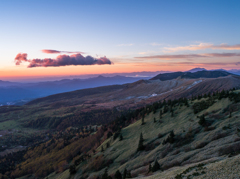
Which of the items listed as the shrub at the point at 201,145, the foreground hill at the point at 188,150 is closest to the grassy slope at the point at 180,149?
the foreground hill at the point at 188,150

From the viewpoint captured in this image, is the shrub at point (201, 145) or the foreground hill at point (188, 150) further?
the shrub at point (201, 145)

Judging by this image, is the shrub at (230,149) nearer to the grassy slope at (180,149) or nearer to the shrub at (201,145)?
the grassy slope at (180,149)

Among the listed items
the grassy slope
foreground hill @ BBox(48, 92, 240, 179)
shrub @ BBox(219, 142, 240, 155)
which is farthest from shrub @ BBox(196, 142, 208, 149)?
shrub @ BBox(219, 142, 240, 155)

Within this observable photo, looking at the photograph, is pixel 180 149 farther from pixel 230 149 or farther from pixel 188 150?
pixel 230 149

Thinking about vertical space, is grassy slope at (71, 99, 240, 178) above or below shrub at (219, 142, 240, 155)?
below

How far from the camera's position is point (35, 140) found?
526ft

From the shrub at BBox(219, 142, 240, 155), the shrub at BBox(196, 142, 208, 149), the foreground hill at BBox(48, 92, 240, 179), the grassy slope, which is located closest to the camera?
the foreground hill at BBox(48, 92, 240, 179)

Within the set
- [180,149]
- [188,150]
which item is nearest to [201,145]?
[188,150]

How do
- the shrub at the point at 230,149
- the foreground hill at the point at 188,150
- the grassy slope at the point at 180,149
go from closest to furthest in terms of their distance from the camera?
the foreground hill at the point at 188,150 → the shrub at the point at 230,149 → the grassy slope at the point at 180,149

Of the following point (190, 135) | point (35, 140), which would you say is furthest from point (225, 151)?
point (35, 140)

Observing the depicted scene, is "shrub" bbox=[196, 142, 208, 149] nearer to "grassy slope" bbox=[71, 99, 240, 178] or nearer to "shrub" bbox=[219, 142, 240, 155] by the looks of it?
"grassy slope" bbox=[71, 99, 240, 178]

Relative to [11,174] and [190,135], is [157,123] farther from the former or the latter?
[11,174]

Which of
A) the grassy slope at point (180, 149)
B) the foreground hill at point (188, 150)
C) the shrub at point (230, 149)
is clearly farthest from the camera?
the grassy slope at point (180, 149)

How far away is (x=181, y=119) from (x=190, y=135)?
15295 millimetres
